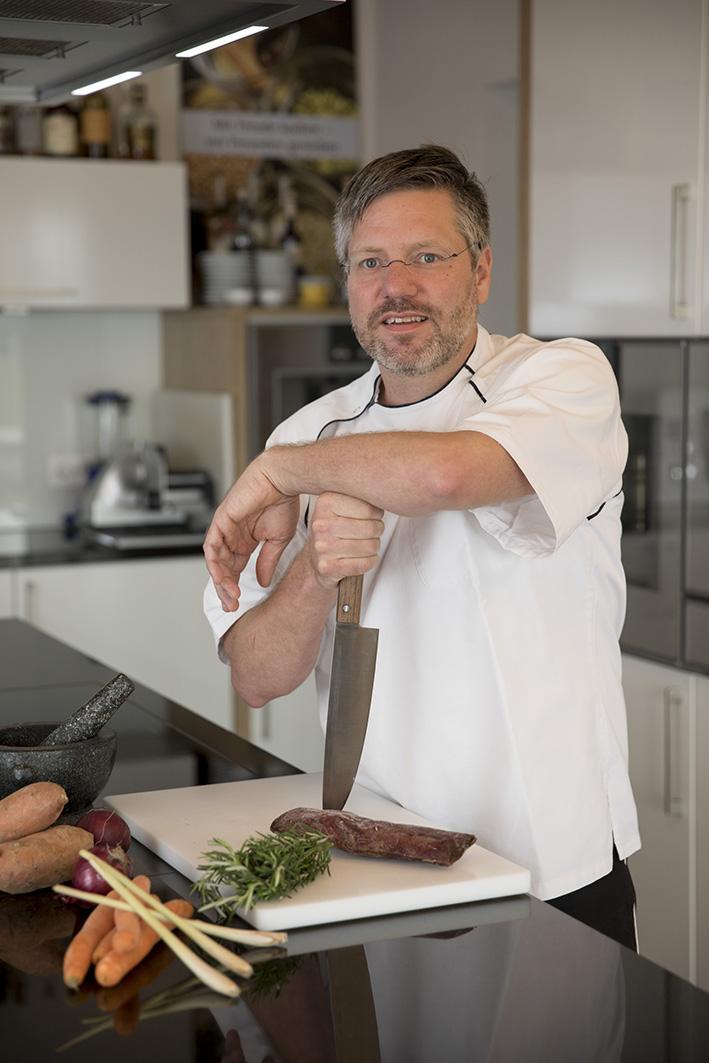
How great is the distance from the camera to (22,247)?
380cm

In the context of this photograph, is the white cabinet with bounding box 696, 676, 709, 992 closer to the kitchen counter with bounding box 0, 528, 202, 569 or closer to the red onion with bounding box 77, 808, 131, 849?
the kitchen counter with bounding box 0, 528, 202, 569

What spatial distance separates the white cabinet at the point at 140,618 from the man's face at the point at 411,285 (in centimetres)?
221

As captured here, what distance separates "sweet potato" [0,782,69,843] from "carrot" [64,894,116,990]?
16 cm

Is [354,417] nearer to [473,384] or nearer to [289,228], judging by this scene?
[473,384]

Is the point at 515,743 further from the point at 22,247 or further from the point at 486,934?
the point at 22,247

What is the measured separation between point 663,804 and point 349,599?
163cm

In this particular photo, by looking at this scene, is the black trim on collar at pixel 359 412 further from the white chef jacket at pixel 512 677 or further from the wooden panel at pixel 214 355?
the wooden panel at pixel 214 355

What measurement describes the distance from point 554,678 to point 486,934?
0.45 metres

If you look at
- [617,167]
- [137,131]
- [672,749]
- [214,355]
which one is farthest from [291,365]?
[672,749]

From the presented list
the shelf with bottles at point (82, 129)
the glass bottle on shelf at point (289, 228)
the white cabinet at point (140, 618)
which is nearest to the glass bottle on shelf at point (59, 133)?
the shelf with bottles at point (82, 129)

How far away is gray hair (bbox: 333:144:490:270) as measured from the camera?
5.41ft

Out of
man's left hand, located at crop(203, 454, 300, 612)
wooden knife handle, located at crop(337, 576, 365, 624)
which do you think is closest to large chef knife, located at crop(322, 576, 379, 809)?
wooden knife handle, located at crop(337, 576, 365, 624)

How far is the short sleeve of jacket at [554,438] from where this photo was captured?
1.41 meters

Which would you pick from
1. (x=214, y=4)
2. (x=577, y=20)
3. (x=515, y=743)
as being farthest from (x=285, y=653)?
(x=577, y=20)
